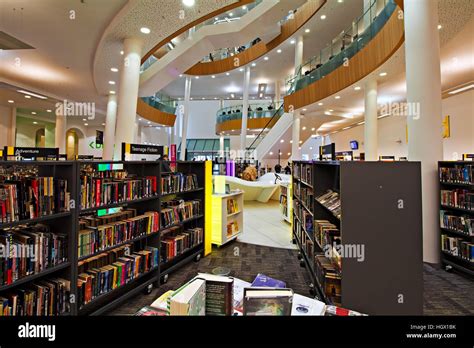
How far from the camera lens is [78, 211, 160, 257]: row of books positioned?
2502 mm

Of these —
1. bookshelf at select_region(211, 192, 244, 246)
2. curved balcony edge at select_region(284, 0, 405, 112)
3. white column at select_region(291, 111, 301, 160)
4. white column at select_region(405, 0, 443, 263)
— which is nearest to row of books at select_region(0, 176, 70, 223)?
bookshelf at select_region(211, 192, 244, 246)

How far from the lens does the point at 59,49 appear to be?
21.2 feet

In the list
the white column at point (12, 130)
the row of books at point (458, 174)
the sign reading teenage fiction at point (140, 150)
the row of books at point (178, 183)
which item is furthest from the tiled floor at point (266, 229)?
the white column at point (12, 130)

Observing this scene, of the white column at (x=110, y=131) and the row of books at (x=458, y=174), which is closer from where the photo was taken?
the row of books at (x=458, y=174)

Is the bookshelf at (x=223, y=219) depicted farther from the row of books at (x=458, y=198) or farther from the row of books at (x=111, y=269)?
the row of books at (x=458, y=198)

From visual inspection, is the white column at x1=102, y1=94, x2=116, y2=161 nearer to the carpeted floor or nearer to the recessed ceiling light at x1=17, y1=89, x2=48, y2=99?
the recessed ceiling light at x1=17, y1=89, x2=48, y2=99

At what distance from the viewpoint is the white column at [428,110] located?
4.05 metres

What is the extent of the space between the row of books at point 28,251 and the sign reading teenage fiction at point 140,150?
1276mm

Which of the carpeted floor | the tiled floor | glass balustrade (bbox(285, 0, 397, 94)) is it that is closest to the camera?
the carpeted floor

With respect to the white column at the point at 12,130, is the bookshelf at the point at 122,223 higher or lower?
lower

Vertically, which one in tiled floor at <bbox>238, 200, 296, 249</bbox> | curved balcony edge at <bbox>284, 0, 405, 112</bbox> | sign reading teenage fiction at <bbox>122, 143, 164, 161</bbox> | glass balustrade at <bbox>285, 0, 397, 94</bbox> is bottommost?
tiled floor at <bbox>238, 200, 296, 249</bbox>

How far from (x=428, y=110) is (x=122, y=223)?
5.04 m

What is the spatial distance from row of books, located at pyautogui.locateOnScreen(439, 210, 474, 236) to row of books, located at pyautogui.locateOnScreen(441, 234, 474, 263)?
0.50ft
